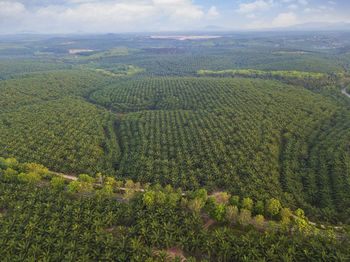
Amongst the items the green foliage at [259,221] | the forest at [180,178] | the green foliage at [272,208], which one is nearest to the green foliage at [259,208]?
the forest at [180,178]

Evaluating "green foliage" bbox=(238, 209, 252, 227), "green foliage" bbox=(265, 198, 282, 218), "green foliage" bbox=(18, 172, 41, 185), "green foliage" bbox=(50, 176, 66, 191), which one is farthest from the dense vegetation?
"green foliage" bbox=(18, 172, 41, 185)

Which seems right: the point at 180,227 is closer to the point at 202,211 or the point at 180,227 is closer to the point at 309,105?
the point at 202,211

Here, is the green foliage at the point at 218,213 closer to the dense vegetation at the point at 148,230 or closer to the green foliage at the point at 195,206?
the dense vegetation at the point at 148,230

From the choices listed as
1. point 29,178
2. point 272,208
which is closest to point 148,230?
point 272,208

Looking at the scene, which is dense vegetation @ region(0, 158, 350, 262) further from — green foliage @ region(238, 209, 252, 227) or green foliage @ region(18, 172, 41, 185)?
green foliage @ region(18, 172, 41, 185)

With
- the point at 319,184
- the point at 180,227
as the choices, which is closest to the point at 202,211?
the point at 180,227

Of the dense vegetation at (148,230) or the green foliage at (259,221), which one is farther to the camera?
the green foliage at (259,221)
